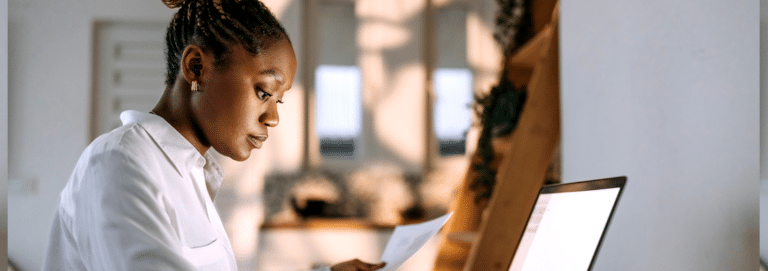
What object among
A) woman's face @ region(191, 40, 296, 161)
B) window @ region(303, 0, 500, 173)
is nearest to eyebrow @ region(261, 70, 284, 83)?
woman's face @ region(191, 40, 296, 161)

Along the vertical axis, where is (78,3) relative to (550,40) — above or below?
above

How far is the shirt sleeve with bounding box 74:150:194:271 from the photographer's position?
1.70 ft

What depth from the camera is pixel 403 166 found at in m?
3.30

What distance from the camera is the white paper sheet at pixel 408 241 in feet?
2.40

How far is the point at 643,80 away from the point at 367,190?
8.20 feet

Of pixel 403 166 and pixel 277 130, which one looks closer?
pixel 277 130

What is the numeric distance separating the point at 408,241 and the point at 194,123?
38cm

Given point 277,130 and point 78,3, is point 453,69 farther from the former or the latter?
point 78,3

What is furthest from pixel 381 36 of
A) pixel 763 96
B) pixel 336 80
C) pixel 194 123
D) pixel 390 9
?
pixel 763 96

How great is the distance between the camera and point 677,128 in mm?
780

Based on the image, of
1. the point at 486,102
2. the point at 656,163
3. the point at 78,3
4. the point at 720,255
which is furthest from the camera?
the point at 78,3

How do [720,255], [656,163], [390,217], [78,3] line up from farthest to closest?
[390,217]
[78,3]
[656,163]
[720,255]

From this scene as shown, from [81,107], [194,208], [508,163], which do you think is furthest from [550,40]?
[81,107]

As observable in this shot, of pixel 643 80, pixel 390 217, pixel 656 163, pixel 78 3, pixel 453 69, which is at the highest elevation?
pixel 78 3
